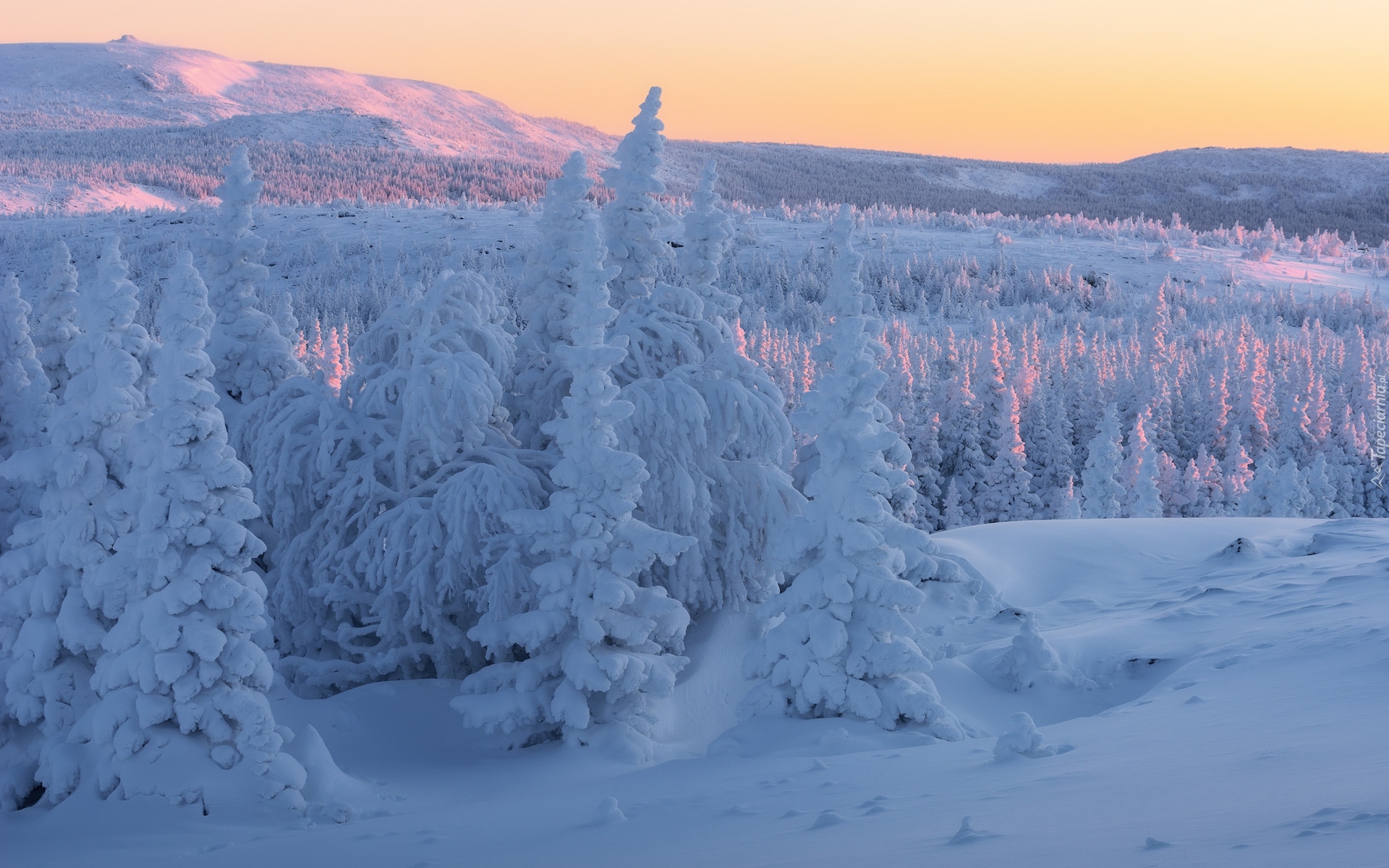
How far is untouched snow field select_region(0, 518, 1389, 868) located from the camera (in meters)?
5.79

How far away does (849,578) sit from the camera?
40.4 feet

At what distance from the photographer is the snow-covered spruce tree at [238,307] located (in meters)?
16.2

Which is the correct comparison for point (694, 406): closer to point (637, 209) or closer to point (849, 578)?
point (849, 578)

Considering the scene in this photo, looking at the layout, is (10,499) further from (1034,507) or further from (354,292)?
(354,292)

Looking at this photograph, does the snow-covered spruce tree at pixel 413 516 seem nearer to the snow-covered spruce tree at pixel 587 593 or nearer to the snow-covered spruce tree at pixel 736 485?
the snow-covered spruce tree at pixel 587 593

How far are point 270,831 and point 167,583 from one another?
2748 millimetres

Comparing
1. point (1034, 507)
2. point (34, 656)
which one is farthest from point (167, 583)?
point (1034, 507)

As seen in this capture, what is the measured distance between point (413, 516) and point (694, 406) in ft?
13.9

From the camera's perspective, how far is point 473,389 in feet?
47.3

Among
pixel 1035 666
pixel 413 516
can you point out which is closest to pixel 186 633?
pixel 413 516

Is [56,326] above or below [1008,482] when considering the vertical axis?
above

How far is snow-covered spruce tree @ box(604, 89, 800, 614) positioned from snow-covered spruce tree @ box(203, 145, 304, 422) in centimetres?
560

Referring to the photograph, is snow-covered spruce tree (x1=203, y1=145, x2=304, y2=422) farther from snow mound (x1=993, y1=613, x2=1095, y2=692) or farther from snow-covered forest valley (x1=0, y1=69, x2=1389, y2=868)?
snow mound (x1=993, y1=613, x2=1095, y2=692)

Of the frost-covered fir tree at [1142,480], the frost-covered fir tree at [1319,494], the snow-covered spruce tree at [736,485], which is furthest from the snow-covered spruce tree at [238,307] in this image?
the frost-covered fir tree at [1319,494]
